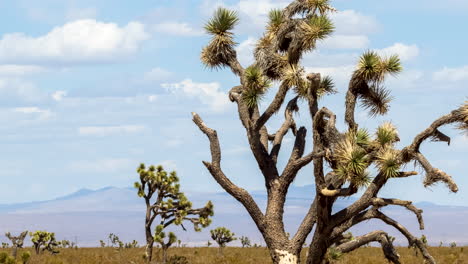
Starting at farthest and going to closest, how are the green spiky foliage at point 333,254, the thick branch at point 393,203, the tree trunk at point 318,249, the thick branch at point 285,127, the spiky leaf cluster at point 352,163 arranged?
the thick branch at point 285,127
the green spiky foliage at point 333,254
the tree trunk at point 318,249
the thick branch at point 393,203
the spiky leaf cluster at point 352,163

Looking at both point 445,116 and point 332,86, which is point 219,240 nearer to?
point 332,86

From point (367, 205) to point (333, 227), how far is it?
1283 mm

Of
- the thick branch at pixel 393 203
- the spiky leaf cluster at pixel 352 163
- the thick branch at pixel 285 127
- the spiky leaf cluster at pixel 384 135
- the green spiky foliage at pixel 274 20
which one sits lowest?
the thick branch at pixel 393 203

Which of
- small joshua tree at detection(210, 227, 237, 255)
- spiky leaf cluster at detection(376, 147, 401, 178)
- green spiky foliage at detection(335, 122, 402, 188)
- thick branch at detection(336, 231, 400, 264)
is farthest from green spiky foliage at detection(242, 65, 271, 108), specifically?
small joshua tree at detection(210, 227, 237, 255)

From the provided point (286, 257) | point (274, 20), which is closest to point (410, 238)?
point (286, 257)

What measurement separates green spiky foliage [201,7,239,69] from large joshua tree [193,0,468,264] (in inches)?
1.2

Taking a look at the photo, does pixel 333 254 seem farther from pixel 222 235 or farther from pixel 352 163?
pixel 222 235

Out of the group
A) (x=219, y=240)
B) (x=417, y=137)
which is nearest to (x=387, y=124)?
(x=417, y=137)

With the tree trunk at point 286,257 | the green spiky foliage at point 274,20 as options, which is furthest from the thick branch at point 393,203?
the green spiky foliage at point 274,20

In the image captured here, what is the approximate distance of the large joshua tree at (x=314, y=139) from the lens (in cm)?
1853

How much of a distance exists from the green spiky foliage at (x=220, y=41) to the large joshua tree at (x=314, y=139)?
0.03 metres

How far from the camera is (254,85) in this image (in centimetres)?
2092

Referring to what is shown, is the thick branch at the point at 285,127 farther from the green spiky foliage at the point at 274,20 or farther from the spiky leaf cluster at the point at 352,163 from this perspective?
the spiky leaf cluster at the point at 352,163

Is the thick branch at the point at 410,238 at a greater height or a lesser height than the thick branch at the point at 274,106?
lesser
